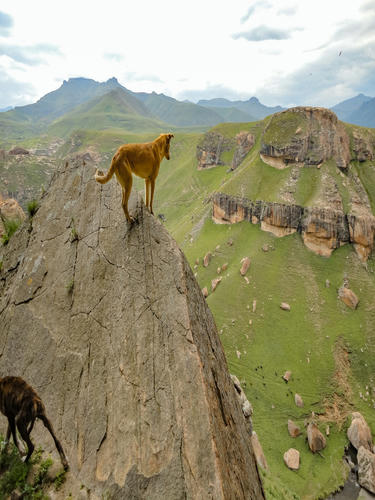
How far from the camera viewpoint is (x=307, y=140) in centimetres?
8188

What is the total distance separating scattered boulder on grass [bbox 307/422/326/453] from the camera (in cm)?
4275

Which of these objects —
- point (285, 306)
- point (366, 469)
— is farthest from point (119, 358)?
point (285, 306)

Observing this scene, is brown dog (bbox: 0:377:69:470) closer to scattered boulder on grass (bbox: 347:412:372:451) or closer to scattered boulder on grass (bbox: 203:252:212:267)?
scattered boulder on grass (bbox: 347:412:372:451)

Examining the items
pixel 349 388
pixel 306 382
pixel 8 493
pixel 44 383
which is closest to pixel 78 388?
pixel 44 383

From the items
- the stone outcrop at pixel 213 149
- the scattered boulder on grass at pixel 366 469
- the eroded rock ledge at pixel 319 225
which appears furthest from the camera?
the stone outcrop at pixel 213 149

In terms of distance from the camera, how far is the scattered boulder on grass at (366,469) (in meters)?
39.0

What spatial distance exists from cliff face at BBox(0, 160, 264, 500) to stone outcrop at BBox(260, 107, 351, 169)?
85133mm

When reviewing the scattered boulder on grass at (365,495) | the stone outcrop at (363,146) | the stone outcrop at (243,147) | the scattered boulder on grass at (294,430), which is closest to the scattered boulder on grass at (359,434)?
the scattered boulder on grass at (365,495)

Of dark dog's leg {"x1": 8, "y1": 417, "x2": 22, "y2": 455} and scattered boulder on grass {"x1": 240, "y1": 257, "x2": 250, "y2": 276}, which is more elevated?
dark dog's leg {"x1": 8, "y1": 417, "x2": 22, "y2": 455}

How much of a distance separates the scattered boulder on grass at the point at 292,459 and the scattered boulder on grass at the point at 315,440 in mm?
2955

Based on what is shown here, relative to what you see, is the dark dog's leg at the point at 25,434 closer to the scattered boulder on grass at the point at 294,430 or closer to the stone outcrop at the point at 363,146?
the scattered boulder on grass at the point at 294,430

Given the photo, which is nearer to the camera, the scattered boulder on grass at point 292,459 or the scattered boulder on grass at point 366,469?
the scattered boulder on grass at point 366,469

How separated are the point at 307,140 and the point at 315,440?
251 feet

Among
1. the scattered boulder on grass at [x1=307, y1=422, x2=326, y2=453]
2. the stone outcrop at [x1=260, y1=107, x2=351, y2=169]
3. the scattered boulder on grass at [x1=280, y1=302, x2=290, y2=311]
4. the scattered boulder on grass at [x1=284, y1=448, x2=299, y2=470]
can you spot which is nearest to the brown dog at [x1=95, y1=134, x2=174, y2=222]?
the scattered boulder on grass at [x1=284, y1=448, x2=299, y2=470]
